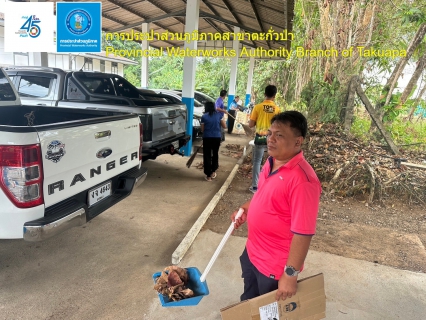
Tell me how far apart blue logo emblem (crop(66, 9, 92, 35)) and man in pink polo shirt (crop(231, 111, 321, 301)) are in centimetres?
829

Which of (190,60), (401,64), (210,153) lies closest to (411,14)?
(401,64)

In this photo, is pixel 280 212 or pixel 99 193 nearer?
pixel 280 212

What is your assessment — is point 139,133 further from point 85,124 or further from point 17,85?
point 17,85

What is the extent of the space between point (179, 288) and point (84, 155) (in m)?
1.33

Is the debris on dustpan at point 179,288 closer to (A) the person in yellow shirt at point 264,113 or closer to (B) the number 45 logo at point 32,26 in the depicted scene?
(A) the person in yellow shirt at point 264,113

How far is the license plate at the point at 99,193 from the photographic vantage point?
2.71 meters

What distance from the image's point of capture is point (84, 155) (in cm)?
248

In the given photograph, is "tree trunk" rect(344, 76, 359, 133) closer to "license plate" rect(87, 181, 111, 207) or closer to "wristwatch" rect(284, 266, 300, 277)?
"license plate" rect(87, 181, 111, 207)

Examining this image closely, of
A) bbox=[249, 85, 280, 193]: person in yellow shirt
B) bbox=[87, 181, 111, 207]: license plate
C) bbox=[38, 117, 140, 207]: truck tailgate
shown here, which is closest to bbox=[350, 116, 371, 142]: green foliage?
bbox=[249, 85, 280, 193]: person in yellow shirt

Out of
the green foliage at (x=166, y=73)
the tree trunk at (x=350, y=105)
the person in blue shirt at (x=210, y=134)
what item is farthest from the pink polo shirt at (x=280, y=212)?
the green foliage at (x=166, y=73)

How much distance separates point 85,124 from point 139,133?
1.02 metres

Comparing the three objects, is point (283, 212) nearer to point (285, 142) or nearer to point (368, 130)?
point (285, 142)

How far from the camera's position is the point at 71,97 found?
203 inches

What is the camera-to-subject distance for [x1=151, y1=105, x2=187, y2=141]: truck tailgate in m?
4.76
